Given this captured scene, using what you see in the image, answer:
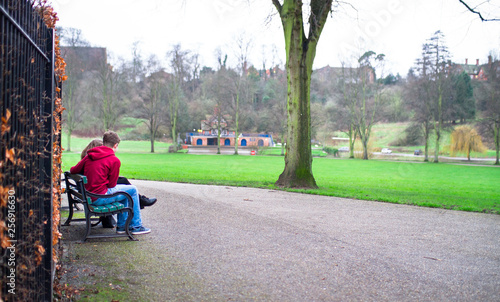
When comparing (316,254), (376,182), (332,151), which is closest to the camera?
(316,254)

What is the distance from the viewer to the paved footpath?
4586 millimetres

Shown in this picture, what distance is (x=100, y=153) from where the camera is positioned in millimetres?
6480

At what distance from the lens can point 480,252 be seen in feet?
21.3

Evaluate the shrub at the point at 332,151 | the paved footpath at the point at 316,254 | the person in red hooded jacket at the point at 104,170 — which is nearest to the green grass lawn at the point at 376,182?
the paved footpath at the point at 316,254

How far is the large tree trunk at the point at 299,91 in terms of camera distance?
1522cm

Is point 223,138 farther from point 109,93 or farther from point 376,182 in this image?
point 376,182

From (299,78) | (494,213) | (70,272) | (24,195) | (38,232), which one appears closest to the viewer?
(24,195)

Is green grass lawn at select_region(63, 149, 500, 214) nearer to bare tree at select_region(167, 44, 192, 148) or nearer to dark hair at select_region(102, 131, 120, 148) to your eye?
dark hair at select_region(102, 131, 120, 148)

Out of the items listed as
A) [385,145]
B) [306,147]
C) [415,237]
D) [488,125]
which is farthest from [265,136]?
[415,237]

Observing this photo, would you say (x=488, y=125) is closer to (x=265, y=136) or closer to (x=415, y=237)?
(x=265, y=136)

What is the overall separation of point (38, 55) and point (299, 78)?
12681mm

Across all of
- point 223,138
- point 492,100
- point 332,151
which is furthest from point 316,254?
point 223,138

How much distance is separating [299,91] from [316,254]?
1004 centimetres

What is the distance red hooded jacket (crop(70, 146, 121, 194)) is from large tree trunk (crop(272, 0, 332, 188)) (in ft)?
31.1
